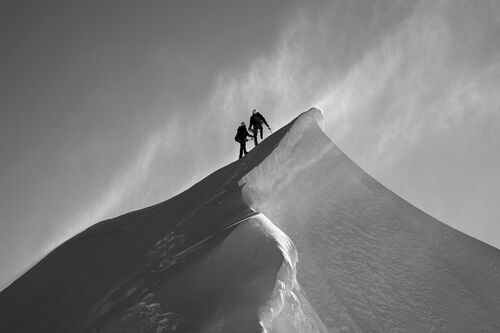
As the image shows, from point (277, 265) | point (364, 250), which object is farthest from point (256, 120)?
point (277, 265)

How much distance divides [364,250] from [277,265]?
3202 millimetres

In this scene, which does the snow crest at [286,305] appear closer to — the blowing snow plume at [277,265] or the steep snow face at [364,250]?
the blowing snow plume at [277,265]

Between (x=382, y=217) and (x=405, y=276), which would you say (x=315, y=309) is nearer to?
(x=405, y=276)

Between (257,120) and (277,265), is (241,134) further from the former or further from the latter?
(277,265)

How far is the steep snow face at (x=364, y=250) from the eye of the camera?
691cm

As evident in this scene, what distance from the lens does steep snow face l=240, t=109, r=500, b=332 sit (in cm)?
691

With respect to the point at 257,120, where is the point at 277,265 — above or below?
below

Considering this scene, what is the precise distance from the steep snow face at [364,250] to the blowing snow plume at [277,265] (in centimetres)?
3

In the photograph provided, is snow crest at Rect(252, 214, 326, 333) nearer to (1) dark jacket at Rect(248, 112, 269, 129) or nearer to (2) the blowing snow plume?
(2) the blowing snow plume

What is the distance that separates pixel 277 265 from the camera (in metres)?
5.84

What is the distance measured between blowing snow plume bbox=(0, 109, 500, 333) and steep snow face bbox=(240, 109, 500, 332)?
3 cm

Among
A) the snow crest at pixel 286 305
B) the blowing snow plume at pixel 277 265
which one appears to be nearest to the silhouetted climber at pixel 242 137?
the blowing snow plume at pixel 277 265

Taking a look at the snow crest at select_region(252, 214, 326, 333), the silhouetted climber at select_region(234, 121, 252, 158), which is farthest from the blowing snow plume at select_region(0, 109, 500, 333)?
the silhouetted climber at select_region(234, 121, 252, 158)

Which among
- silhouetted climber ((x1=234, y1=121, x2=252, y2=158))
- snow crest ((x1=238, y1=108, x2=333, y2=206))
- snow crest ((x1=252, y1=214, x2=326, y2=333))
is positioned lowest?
snow crest ((x1=252, y1=214, x2=326, y2=333))
